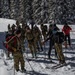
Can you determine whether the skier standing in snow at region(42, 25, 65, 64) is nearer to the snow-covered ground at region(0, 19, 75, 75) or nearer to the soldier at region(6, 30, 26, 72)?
the snow-covered ground at region(0, 19, 75, 75)

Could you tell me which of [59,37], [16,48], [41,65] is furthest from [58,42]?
[16,48]

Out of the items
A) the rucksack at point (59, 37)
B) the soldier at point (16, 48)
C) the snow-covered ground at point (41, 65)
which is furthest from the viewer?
the rucksack at point (59, 37)

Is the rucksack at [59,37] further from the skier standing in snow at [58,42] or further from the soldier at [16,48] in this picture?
the soldier at [16,48]

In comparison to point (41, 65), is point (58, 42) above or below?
above

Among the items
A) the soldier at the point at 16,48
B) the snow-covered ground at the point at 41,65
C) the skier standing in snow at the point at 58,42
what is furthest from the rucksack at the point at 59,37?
the soldier at the point at 16,48

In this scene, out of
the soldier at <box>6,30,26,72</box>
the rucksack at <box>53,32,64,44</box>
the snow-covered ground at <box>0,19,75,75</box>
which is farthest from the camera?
the rucksack at <box>53,32,64,44</box>

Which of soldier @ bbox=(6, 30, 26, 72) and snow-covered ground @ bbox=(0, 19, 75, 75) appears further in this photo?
snow-covered ground @ bbox=(0, 19, 75, 75)

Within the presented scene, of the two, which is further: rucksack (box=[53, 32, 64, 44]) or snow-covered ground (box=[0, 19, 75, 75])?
rucksack (box=[53, 32, 64, 44])

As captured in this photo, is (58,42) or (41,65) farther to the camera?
(41,65)

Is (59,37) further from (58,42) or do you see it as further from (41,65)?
(41,65)

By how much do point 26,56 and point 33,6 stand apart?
48932 millimetres

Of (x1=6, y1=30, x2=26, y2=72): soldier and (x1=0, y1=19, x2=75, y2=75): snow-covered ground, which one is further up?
(x1=6, y1=30, x2=26, y2=72): soldier

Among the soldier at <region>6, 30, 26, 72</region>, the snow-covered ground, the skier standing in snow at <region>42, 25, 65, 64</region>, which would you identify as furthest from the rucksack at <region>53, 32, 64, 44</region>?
the soldier at <region>6, 30, 26, 72</region>

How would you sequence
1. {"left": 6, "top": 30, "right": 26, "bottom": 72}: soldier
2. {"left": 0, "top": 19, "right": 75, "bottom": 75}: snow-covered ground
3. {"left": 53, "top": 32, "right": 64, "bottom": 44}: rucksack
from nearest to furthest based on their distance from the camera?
{"left": 6, "top": 30, "right": 26, "bottom": 72}: soldier
{"left": 0, "top": 19, "right": 75, "bottom": 75}: snow-covered ground
{"left": 53, "top": 32, "right": 64, "bottom": 44}: rucksack
